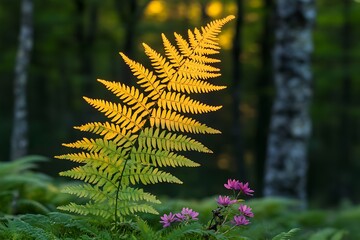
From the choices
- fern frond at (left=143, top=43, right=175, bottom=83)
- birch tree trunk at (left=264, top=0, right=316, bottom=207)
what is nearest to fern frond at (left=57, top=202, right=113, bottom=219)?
fern frond at (left=143, top=43, right=175, bottom=83)

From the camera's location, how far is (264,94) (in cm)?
2109

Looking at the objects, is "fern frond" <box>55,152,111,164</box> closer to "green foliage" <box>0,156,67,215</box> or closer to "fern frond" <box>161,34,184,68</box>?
"fern frond" <box>161,34,184,68</box>

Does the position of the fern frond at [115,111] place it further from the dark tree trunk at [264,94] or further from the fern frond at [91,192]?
the dark tree trunk at [264,94]

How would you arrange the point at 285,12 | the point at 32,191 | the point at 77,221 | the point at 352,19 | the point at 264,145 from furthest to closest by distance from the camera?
the point at 264,145
the point at 352,19
the point at 285,12
the point at 32,191
the point at 77,221

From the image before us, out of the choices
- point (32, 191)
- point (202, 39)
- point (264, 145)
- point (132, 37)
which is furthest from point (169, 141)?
point (264, 145)

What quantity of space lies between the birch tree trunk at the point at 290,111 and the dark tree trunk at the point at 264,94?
11.2 meters

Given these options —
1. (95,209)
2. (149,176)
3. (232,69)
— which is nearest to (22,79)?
(232,69)

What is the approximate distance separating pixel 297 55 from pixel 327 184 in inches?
593

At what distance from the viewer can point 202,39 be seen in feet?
7.08

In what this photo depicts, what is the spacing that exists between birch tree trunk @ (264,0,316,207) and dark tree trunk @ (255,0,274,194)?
11214 millimetres

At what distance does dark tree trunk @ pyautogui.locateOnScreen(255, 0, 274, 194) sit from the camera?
21.0 meters

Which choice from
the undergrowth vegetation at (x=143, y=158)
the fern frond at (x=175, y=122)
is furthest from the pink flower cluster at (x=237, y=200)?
the fern frond at (x=175, y=122)

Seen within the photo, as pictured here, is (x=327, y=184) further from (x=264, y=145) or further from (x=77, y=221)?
(x=77, y=221)

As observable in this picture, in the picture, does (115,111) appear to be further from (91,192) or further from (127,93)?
(91,192)
